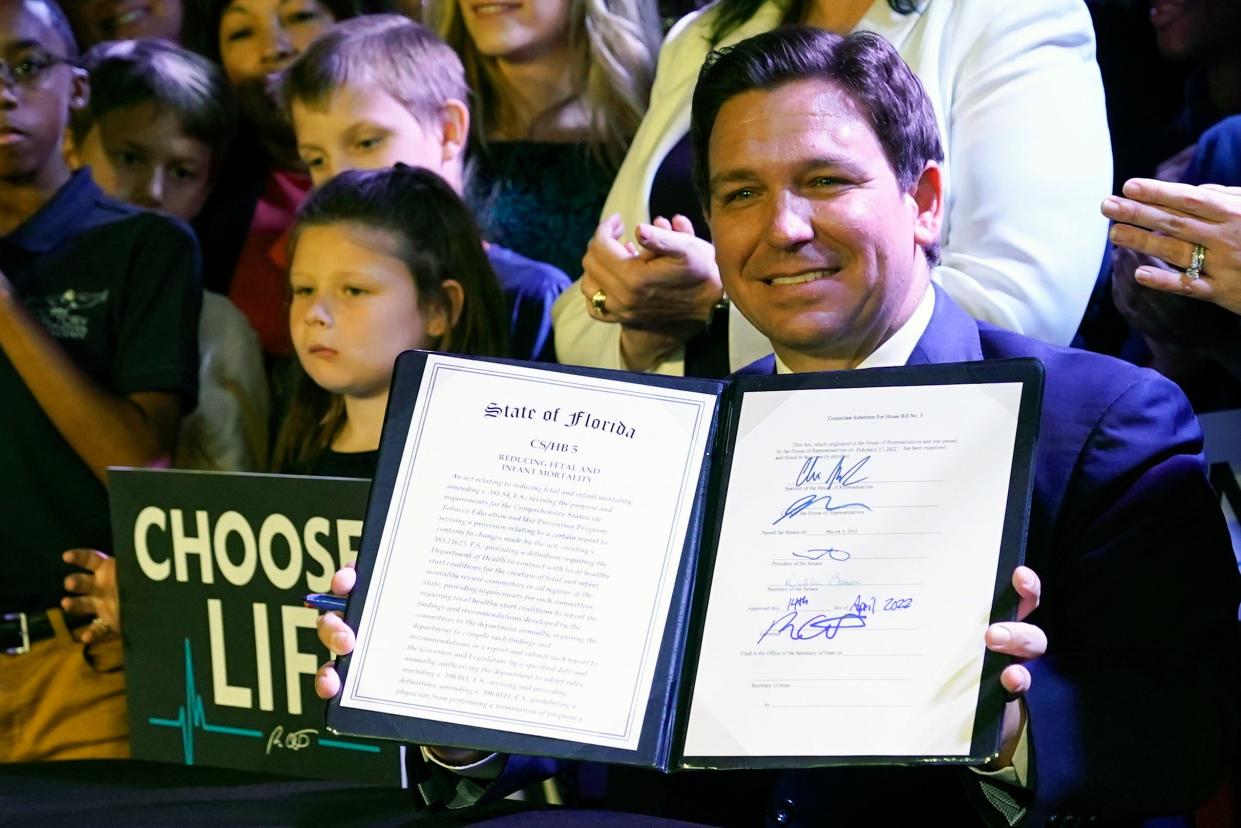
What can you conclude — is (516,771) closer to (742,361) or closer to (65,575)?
(742,361)

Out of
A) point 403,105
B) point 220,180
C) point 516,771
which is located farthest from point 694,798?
point 220,180

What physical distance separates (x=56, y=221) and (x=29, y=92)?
0.23 metres

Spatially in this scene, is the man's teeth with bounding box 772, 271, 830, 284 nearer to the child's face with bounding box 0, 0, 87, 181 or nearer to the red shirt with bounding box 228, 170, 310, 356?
the red shirt with bounding box 228, 170, 310, 356

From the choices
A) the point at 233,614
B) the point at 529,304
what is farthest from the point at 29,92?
the point at 233,614

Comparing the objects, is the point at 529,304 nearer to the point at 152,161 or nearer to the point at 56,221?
the point at 56,221

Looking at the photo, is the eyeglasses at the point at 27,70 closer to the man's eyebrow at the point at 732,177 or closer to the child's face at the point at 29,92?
the child's face at the point at 29,92

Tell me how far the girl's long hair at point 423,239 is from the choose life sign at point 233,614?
39 cm

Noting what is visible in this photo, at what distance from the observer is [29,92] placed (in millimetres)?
2574

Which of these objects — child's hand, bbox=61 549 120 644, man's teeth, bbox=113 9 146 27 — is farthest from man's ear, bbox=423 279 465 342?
man's teeth, bbox=113 9 146 27

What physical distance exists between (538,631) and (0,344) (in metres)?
1.40

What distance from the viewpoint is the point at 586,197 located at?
2455 millimetres

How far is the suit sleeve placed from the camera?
4.37 feet
